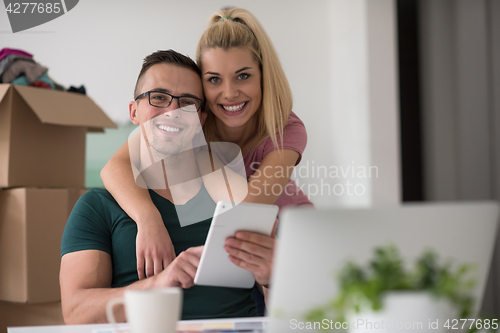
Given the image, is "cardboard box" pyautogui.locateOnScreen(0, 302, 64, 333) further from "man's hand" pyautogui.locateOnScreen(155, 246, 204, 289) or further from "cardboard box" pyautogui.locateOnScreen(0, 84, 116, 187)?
"man's hand" pyautogui.locateOnScreen(155, 246, 204, 289)

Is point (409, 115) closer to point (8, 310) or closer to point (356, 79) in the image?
point (356, 79)

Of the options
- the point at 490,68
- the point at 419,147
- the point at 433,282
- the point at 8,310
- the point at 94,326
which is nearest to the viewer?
the point at 433,282

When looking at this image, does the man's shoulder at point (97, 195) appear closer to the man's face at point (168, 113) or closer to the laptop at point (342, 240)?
the man's face at point (168, 113)

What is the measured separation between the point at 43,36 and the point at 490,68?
2.69 m

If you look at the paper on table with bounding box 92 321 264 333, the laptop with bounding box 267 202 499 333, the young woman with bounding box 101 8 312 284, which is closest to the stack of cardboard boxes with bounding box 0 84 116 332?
the young woman with bounding box 101 8 312 284

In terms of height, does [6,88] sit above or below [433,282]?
above

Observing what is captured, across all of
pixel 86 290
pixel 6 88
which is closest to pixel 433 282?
pixel 86 290

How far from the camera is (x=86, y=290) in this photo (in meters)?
1.01

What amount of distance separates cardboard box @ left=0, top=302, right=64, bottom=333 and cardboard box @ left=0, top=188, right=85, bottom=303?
0.06m

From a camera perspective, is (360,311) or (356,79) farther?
(356,79)

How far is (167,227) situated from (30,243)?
81 cm

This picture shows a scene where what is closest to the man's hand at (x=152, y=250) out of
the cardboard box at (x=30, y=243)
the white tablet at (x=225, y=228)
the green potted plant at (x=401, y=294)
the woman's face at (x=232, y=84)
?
the white tablet at (x=225, y=228)

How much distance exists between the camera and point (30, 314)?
1767 millimetres

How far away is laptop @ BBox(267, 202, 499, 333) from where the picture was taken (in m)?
0.47
